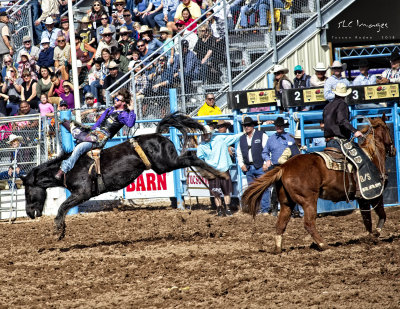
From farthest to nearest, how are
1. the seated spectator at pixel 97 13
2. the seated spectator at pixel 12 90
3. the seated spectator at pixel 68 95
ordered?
the seated spectator at pixel 97 13 < the seated spectator at pixel 12 90 < the seated spectator at pixel 68 95

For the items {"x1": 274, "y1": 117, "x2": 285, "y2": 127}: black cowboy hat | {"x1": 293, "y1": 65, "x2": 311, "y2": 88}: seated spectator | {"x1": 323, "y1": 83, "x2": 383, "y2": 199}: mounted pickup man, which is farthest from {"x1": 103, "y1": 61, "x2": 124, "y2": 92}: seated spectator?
{"x1": 323, "y1": 83, "x2": 383, "y2": 199}: mounted pickup man

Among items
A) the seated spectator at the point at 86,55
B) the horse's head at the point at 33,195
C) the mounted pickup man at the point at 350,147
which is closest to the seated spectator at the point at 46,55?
the seated spectator at the point at 86,55

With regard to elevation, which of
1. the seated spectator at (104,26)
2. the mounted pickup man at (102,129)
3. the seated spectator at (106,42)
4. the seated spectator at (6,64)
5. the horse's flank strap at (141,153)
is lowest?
the horse's flank strap at (141,153)

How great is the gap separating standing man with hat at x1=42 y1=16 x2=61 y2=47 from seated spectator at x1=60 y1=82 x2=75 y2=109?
2.43 m

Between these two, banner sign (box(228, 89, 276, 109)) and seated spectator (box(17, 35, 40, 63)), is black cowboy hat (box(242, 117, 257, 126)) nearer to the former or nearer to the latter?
banner sign (box(228, 89, 276, 109))

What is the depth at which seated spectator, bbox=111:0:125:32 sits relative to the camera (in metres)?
19.6

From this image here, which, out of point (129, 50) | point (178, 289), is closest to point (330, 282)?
point (178, 289)

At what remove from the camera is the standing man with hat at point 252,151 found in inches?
525

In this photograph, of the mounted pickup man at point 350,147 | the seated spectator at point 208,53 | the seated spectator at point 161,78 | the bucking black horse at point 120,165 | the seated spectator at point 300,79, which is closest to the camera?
the mounted pickup man at point 350,147

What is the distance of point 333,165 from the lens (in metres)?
9.41

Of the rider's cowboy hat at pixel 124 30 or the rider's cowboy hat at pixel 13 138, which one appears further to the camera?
the rider's cowboy hat at pixel 124 30

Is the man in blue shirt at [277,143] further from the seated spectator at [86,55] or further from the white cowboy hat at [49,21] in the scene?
the white cowboy hat at [49,21]

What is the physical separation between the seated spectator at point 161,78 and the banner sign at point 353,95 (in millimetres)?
4395

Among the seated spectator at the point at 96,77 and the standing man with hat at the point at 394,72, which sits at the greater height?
the seated spectator at the point at 96,77
